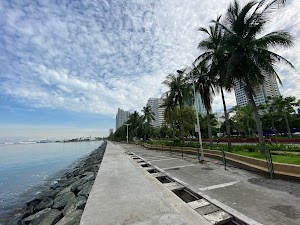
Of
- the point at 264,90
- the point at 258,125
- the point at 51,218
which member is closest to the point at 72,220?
the point at 51,218

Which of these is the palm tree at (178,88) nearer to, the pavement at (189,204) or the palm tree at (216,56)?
the palm tree at (216,56)

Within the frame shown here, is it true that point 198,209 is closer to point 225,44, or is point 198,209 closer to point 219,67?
point 225,44

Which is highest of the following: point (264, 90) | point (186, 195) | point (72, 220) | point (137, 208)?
point (264, 90)

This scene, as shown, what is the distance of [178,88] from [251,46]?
1313cm

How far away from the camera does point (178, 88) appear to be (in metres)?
24.5

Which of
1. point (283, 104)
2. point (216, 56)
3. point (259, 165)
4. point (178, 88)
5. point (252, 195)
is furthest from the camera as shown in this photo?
point (283, 104)

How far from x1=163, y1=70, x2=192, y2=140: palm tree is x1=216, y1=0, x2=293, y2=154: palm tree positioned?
10.9m

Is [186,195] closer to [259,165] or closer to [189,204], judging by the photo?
[189,204]

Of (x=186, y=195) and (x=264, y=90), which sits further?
(x=264, y=90)

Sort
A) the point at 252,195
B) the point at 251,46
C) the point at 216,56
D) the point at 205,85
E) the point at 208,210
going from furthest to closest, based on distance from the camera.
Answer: the point at 205,85 < the point at 216,56 < the point at 251,46 < the point at 252,195 < the point at 208,210

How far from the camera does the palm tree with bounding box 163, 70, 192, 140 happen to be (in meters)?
23.7

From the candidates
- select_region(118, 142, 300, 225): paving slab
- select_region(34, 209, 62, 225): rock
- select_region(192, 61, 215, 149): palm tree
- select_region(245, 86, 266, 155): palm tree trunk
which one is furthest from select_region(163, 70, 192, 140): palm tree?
select_region(34, 209, 62, 225): rock

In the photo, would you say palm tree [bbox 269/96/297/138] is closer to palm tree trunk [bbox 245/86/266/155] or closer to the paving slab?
palm tree trunk [bbox 245/86/266/155]

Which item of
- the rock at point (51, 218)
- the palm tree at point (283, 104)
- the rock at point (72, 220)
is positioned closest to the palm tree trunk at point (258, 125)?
the rock at point (72, 220)
